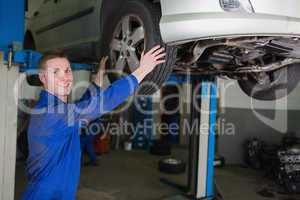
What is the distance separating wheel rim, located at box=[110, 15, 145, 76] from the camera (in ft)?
6.87

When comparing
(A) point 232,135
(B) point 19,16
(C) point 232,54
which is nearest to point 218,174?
(A) point 232,135

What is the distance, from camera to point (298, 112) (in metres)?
6.50

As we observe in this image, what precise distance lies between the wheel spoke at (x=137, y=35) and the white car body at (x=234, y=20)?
0.39 meters

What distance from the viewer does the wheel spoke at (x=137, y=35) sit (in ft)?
6.64

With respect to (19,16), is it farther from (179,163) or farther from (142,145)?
(142,145)

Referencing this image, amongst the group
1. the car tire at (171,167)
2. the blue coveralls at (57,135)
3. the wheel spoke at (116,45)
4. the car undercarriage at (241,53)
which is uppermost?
the wheel spoke at (116,45)

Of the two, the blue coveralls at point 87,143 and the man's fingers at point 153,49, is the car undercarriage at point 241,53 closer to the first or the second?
the man's fingers at point 153,49

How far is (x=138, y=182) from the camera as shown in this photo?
16.4 feet

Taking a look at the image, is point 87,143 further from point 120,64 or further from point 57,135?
point 57,135

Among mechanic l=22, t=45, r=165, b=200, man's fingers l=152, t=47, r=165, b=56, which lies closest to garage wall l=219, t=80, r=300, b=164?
man's fingers l=152, t=47, r=165, b=56

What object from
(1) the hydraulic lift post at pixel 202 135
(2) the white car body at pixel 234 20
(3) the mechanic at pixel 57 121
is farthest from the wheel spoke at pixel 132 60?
(1) the hydraulic lift post at pixel 202 135

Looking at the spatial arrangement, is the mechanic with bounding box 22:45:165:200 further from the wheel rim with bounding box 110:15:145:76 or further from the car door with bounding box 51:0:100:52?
the car door with bounding box 51:0:100:52

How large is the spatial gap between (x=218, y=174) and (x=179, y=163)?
73cm

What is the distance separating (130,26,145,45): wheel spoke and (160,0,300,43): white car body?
1.29 ft
